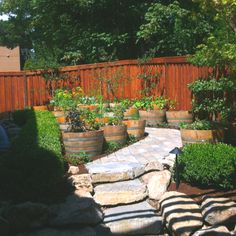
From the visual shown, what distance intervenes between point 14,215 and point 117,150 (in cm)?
388

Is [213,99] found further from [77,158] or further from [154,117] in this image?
[77,158]

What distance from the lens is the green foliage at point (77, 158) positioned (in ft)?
27.0

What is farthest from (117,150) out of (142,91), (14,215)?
(142,91)

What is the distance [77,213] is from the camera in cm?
588

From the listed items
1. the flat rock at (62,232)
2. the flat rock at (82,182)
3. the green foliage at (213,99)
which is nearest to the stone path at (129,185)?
the flat rock at (82,182)

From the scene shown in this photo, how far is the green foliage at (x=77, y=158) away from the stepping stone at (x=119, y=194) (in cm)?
119

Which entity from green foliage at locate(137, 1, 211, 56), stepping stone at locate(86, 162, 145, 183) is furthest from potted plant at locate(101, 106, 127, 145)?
green foliage at locate(137, 1, 211, 56)

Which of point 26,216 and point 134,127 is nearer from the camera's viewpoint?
point 26,216

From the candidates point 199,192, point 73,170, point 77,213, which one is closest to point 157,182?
point 199,192

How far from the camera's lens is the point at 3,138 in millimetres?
8133

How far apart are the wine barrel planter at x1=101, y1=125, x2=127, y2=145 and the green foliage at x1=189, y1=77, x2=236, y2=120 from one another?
248cm

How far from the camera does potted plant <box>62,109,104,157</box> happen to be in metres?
8.54

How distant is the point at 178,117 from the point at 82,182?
18.0ft

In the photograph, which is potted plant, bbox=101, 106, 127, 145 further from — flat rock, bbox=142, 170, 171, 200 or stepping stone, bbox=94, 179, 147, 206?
stepping stone, bbox=94, 179, 147, 206
